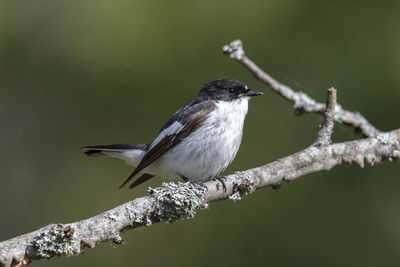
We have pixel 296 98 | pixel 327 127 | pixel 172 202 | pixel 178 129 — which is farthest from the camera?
pixel 178 129

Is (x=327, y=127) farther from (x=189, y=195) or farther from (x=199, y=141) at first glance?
(x=189, y=195)

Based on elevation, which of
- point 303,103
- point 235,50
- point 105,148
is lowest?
point 105,148

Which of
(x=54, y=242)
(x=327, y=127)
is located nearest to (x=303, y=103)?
(x=327, y=127)

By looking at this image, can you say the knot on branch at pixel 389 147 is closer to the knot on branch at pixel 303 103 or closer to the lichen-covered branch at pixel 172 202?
the lichen-covered branch at pixel 172 202

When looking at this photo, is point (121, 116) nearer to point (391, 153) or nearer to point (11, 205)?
point (11, 205)

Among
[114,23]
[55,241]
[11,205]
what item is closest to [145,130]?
[114,23]

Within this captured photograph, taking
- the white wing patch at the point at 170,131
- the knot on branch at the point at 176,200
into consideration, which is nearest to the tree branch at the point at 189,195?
the knot on branch at the point at 176,200
